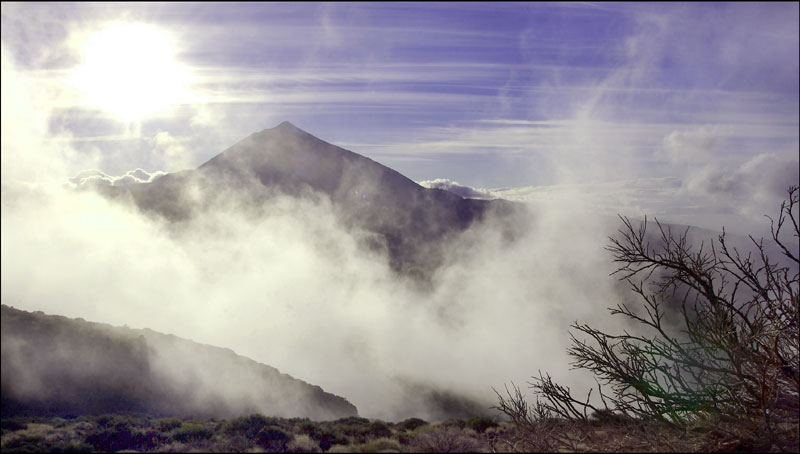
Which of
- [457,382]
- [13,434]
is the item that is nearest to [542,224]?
[457,382]

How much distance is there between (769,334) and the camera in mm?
6215

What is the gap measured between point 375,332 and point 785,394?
9166cm

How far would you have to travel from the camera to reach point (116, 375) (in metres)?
30.9

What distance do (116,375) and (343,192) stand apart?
9487 centimetres

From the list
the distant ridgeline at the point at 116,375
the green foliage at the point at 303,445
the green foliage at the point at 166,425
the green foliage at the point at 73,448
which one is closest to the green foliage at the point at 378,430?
the green foliage at the point at 303,445

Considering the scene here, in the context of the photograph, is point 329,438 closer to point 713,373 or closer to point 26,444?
point 26,444

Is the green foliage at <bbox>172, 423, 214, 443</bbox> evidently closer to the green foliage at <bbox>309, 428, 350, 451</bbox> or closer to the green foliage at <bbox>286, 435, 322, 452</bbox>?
the green foliage at <bbox>286, 435, 322, 452</bbox>

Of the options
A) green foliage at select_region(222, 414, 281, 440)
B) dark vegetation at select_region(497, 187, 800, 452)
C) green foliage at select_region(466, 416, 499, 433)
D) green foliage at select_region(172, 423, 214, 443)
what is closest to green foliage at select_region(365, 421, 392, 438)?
green foliage at select_region(222, 414, 281, 440)

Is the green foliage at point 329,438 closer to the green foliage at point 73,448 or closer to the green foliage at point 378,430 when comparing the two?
the green foliage at point 378,430

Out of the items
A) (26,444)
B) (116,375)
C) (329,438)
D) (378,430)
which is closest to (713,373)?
(329,438)

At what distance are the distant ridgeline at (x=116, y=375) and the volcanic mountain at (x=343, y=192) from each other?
79061 millimetres

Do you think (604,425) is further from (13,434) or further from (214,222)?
(214,222)

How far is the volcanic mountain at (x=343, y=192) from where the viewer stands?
4673 inches

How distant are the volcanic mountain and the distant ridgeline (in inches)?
3113
